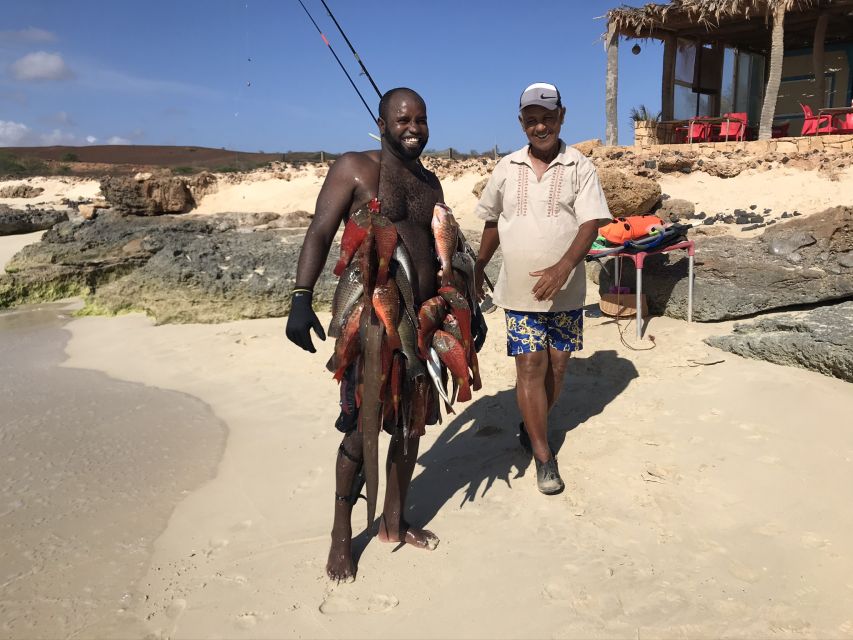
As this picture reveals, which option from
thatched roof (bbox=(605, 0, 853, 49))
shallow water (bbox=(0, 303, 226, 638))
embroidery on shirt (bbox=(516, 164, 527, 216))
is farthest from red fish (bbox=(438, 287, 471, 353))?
thatched roof (bbox=(605, 0, 853, 49))

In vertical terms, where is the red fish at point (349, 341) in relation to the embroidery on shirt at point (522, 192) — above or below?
below

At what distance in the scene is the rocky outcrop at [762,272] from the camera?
Result: 189 inches

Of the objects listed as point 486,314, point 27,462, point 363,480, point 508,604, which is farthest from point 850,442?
point 27,462

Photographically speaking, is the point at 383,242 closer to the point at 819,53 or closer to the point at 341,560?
the point at 341,560

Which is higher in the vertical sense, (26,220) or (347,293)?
(347,293)

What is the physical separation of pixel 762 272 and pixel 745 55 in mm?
15221

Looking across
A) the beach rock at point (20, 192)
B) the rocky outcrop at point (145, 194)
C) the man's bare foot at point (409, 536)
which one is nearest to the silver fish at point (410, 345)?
the man's bare foot at point (409, 536)

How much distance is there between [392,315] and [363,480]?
0.73 metres

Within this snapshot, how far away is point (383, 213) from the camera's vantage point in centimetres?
239

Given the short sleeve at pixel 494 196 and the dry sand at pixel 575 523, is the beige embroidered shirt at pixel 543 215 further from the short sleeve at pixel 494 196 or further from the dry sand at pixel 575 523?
the dry sand at pixel 575 523

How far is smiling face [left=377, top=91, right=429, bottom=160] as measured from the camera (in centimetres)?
232

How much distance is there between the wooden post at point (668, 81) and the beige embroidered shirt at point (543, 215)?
13.4m

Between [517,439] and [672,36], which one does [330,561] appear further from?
[672,36]

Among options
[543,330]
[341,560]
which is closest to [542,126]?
[543,330]
